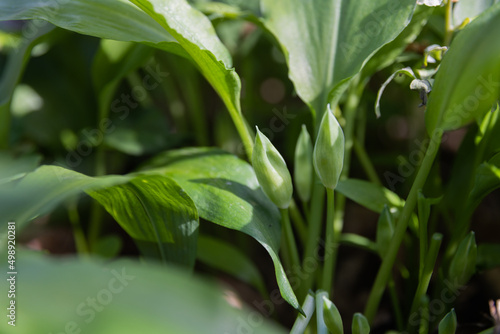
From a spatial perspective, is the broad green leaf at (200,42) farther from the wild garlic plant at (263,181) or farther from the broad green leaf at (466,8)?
the broad green leaf at (466,8)

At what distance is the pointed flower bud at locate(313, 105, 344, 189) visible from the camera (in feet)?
1.52

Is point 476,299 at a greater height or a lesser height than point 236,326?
lesser

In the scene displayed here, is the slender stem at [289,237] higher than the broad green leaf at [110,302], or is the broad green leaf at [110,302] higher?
the broad green leaf at [110,302]

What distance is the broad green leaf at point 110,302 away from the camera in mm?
265

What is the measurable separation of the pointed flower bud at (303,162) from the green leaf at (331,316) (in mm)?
152

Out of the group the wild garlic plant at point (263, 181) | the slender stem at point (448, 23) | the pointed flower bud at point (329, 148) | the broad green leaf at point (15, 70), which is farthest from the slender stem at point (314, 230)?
the broad green leaf at point (15, 70)

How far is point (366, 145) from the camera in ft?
3.27

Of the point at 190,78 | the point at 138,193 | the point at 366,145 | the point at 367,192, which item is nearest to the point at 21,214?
the point at 138,193

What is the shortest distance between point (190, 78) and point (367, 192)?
48cm

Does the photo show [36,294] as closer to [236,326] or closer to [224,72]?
[236,326]

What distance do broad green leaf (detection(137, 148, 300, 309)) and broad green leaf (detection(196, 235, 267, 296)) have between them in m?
0.17

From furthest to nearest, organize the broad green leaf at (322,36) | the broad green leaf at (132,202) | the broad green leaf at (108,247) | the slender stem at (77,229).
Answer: the slender stem at (77,229), the broad green leaf at (108,247), the broad green leaf at (322,36), the broad green leaf at (132,202)

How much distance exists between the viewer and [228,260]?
728 mm

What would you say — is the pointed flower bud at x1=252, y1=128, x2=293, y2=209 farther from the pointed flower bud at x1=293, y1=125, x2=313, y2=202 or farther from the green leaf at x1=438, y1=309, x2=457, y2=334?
the green leaf at x1=438, y1=309, x2=457, y2=334
